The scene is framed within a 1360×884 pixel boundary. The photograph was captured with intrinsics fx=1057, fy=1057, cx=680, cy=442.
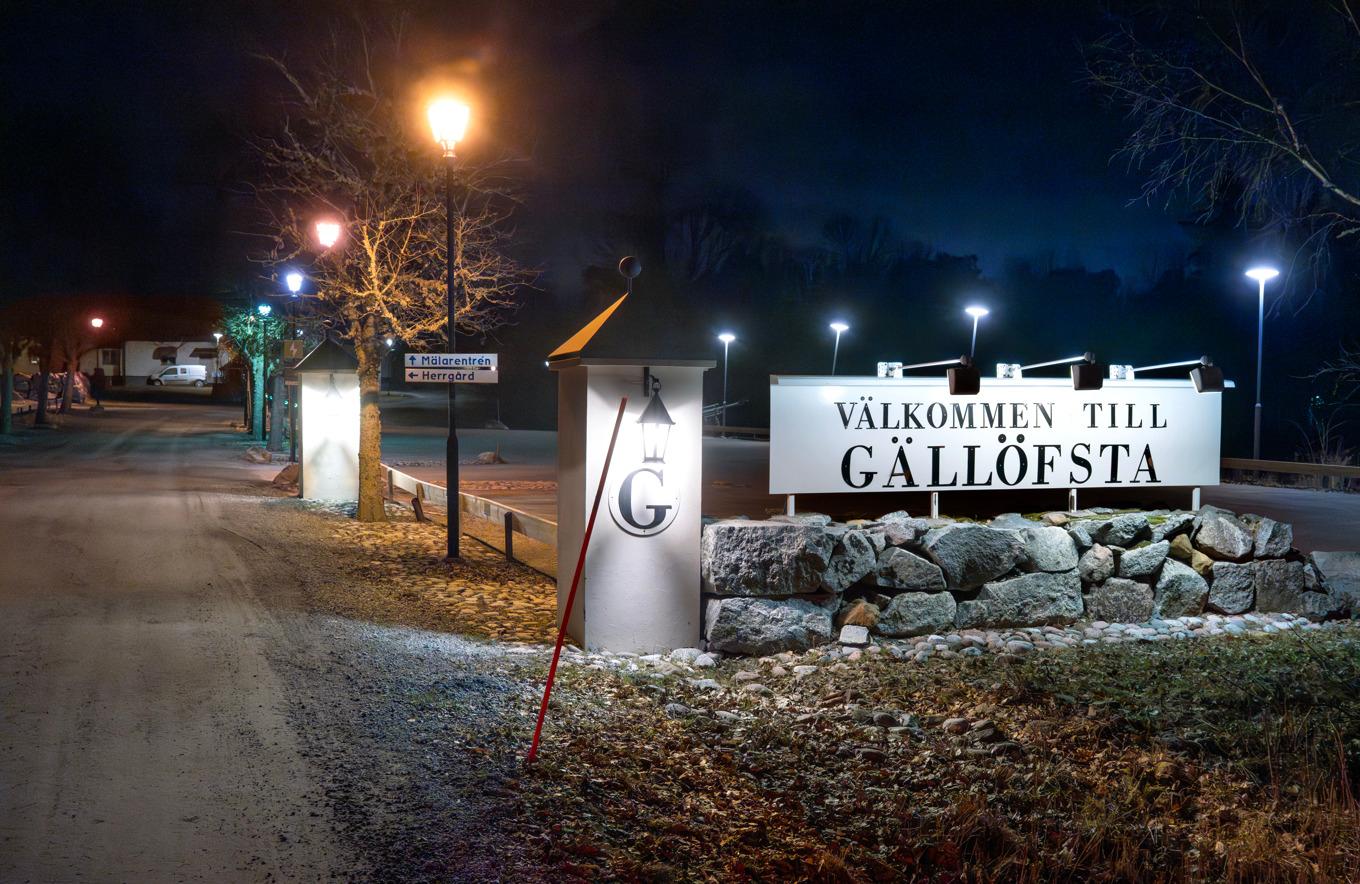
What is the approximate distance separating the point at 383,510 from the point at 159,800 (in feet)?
37.7

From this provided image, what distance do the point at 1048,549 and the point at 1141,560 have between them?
1078mm

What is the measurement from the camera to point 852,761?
573cm

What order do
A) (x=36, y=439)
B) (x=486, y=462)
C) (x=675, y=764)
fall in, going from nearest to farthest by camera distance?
(x=675, y=764)
(x=486, y=462)
(x=36, y=439)

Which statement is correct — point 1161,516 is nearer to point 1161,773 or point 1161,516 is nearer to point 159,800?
point 1161,773

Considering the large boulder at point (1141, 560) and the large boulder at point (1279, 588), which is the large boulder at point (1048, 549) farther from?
the large boulder at point (1279, 588)

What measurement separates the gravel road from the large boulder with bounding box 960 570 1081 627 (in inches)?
156

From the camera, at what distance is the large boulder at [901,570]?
28.8ft

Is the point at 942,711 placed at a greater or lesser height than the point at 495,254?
lesser

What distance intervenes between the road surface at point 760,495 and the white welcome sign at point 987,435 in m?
0.55

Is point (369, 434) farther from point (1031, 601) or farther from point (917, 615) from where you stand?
point (1031, 601)

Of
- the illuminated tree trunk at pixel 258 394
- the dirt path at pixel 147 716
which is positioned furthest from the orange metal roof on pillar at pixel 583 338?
the illuminated tree trunk at pixel 258 394

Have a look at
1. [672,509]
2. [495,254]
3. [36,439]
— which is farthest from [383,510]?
[36,439]

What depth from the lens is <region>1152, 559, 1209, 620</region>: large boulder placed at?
9797mm

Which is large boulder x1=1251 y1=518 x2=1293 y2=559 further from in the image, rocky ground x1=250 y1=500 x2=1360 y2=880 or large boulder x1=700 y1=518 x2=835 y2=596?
large boulder x1=700 y1=518 x2=835 y2=596
